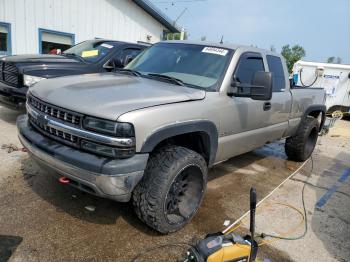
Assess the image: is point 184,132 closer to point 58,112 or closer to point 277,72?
point 58,112

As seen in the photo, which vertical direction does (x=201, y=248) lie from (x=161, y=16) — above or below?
below

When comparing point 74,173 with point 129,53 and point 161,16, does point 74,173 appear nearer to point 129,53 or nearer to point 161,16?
point 129,53

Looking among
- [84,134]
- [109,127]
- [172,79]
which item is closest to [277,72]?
[172,79]

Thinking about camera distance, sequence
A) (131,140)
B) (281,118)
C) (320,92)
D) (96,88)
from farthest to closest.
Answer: (320,92)
(281,118)
(96,88)
(131,140)

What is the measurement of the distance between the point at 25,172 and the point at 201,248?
2.78 meters

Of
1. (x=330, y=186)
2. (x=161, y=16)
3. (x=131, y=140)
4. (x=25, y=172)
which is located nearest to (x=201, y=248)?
(x=131, y=140)

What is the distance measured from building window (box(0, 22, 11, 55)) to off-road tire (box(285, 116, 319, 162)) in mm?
8958

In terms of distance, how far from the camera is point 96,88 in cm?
312

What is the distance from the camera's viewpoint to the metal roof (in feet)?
45.8

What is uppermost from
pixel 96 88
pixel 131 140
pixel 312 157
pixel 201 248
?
pixel 96 88

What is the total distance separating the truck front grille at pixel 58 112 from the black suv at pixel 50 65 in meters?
1.84

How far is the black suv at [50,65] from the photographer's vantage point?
5543 millimetres

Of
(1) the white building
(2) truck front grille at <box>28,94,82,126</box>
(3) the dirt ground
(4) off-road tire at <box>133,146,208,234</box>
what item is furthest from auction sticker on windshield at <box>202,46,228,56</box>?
(1) the white building

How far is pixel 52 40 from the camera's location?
38.5 feet
